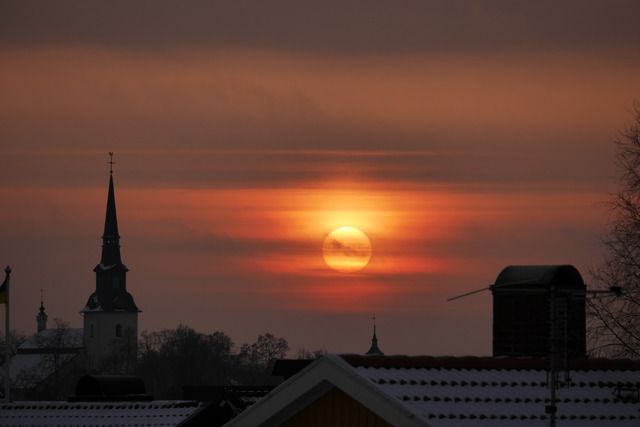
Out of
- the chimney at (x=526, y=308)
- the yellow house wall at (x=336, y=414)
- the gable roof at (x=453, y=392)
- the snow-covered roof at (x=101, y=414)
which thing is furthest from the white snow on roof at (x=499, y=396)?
the snow-covered roof at (x=101, y=414)

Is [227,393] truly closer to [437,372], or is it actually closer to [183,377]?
[437,372]

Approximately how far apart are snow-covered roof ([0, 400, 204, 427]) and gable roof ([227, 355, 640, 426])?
1518 cm

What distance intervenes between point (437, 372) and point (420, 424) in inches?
61.6

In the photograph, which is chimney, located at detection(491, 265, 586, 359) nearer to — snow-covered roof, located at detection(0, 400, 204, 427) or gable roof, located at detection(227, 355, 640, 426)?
gable roof, located at detection(227, 355, 640, 426)

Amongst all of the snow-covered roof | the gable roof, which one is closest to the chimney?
the gable roof

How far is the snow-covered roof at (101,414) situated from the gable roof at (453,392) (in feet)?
49.8

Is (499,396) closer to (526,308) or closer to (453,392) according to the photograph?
(453,392)

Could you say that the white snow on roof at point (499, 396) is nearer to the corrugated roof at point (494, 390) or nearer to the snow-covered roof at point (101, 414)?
the corrugated roof at point (494, 390)

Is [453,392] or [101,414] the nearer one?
[453,392]

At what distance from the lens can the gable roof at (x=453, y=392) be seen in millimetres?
13617

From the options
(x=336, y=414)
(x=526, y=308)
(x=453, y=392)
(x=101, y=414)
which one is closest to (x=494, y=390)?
(x=453, y=392)

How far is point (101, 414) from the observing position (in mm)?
31094

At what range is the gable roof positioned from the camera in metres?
Answer: 13.6

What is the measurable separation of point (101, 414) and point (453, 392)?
18.0m
